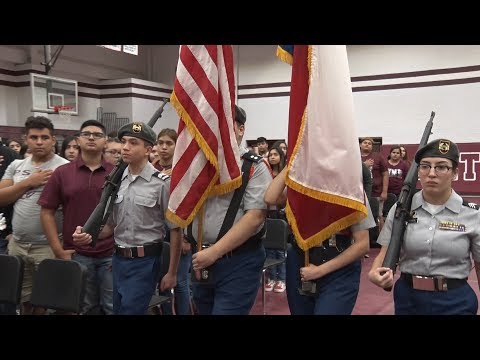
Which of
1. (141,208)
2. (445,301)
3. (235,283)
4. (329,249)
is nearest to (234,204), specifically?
(235,283)

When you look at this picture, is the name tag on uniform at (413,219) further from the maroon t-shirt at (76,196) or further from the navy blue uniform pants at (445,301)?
the maroon t-shirt at (76,196)

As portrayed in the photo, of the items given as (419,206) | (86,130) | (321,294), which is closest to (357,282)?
(321,294)

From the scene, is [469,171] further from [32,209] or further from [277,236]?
[32,209]

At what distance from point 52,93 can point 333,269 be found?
10686 mm

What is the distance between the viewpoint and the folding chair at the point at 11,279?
2912mm

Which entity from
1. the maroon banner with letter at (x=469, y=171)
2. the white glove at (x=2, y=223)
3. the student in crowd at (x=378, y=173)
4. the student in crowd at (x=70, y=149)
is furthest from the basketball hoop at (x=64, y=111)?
the maroon banner with letter at (x=469, y=171)

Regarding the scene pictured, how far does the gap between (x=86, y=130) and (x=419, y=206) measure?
8.00ft

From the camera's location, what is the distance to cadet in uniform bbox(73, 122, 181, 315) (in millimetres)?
2775

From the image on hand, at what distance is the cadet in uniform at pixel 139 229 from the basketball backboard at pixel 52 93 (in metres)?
8.80

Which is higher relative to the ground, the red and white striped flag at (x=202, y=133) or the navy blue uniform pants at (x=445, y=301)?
the red and white striped flag at (x=202, y=133)

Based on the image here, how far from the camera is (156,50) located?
46.8 ft

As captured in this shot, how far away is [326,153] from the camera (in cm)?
212

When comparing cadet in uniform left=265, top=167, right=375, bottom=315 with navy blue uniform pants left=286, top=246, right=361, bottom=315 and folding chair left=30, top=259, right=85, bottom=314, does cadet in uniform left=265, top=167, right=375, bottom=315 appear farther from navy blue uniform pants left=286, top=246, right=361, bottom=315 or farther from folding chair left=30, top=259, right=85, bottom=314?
folding chair left=30, top=259, right=85, bottom=314

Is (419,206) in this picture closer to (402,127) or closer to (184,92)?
(184,92)
